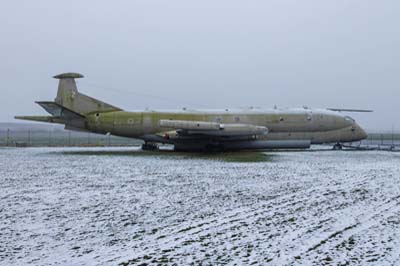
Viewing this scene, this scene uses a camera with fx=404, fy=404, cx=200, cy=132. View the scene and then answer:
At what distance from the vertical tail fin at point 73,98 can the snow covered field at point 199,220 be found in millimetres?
14477

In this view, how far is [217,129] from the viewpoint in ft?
82.0

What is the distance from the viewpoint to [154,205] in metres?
8.75

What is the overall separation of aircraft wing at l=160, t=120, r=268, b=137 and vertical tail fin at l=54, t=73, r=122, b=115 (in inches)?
226

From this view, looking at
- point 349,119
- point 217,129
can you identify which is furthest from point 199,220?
point 349,119

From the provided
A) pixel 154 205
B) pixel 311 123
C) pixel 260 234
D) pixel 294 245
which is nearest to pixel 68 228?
pixel 154 205

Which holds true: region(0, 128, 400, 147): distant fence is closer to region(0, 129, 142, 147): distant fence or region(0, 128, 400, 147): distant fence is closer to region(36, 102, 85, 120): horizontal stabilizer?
region(0, 129, 142, 147): distant fence

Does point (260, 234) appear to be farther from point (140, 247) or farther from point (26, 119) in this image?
point (26, 119)

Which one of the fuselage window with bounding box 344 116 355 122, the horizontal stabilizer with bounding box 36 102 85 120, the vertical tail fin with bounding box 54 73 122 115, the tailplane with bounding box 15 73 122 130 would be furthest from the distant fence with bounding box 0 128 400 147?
the horizontal stabilizer with bounding box 36 102 85 120

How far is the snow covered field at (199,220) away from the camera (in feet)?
17.7

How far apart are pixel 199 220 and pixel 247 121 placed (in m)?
20.6

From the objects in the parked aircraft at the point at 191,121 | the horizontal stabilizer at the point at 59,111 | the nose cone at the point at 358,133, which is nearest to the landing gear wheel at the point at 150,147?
the parked aircraft at the point at 191,121

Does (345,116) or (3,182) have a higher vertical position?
(345,116)

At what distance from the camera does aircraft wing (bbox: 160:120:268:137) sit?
80.5 ft

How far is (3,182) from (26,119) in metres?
16.1
